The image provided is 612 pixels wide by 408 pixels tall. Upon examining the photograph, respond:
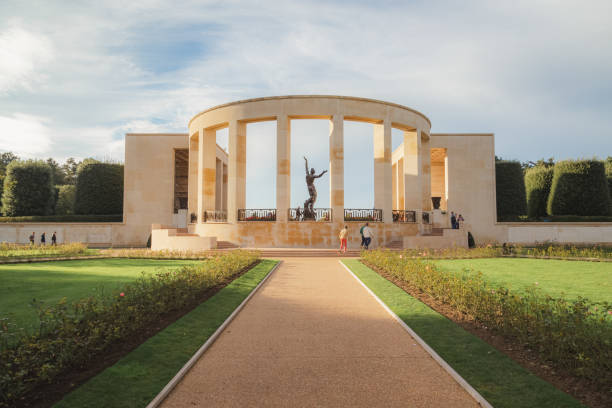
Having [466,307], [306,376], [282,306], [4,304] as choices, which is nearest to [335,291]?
[282,306]

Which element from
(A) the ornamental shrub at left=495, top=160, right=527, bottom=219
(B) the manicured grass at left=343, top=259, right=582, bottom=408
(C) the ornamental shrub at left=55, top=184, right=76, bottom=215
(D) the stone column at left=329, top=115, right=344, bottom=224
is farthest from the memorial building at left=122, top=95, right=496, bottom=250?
(C) the ornamental shrub at left=55, top=184, right=76, bottom=215

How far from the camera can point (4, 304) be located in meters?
7.42

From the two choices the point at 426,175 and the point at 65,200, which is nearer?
the point at 426,175

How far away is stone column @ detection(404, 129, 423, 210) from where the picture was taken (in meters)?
25.8

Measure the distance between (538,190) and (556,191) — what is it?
3.64 m

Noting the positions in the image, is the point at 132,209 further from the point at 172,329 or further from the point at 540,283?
the point at 540,283

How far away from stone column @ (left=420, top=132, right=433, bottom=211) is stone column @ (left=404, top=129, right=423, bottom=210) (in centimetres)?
94

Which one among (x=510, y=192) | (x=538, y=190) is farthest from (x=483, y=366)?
(x=538, y=190)

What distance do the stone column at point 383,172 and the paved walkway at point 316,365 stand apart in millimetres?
16525

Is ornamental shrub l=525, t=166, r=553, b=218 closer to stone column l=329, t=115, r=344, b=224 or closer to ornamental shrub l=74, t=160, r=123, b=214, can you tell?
stone column l=329, t=115, r=344, b=224

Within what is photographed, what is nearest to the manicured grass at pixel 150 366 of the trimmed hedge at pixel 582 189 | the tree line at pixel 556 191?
the tree line at pixel 556 191

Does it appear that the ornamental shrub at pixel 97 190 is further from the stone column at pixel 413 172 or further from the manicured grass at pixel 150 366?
the manicured grass at pixel 150 366

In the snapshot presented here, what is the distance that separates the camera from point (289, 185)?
937 inches

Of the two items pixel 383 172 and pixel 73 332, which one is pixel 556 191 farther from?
pixel 73 332
